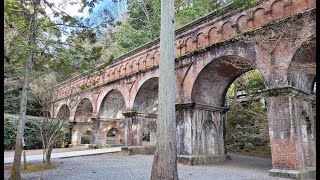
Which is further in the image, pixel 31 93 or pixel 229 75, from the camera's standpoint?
pixel 229 75

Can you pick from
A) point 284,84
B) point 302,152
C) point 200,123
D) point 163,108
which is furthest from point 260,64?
point 163,108

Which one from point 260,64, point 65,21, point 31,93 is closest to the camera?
point 65,21

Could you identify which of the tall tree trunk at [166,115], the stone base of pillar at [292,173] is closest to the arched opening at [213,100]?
the stone base of pillar at [292,173]

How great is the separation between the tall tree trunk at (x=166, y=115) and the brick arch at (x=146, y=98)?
853 centimetres

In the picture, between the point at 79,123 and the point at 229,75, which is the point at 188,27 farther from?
the point at 79,123

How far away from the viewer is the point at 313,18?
28.2 ft

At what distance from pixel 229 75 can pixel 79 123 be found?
1463 cm

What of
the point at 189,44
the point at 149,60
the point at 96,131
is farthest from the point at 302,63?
the point at 96,131

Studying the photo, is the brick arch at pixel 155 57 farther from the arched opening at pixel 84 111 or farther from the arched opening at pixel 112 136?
the arched opening at pixel 84 111

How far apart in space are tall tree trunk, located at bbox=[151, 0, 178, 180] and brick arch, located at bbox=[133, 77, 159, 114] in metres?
8.53

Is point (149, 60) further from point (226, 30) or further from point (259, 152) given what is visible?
point (259, 152)

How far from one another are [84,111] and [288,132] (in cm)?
1830

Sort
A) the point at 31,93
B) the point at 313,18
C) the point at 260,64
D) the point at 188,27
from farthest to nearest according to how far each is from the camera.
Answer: the point at 188,27
the point at 260,64
the point at 31,93
the point at 313,18

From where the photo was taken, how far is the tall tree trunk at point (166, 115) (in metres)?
6.67
